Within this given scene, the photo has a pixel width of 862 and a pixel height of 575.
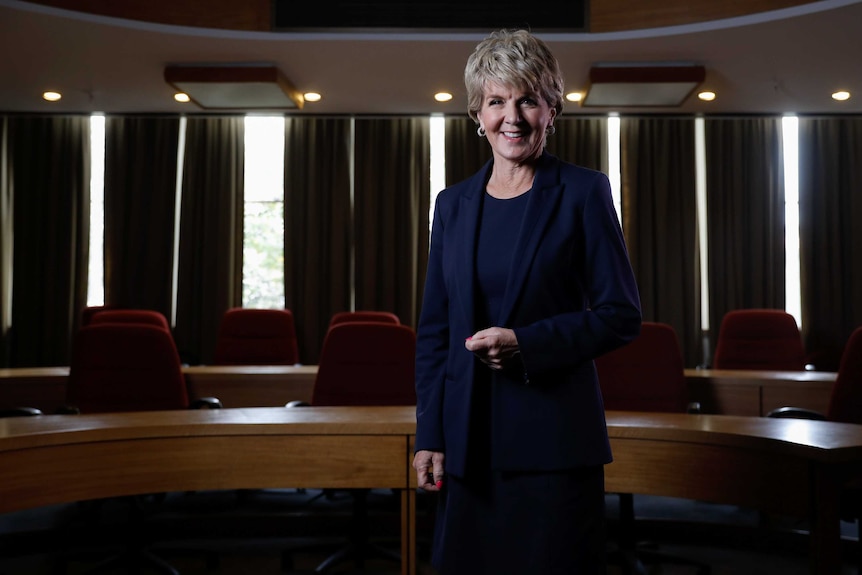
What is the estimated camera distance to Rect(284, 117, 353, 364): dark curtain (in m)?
8.00

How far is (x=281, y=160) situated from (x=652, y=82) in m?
3.70

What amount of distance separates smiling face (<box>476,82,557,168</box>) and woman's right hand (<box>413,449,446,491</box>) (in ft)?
1.67

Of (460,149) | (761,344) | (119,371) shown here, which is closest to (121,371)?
(119,371)

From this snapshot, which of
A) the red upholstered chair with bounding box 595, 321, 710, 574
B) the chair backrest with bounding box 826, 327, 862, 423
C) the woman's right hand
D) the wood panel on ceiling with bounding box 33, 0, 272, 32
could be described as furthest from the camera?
the wood panel on ceiling with bounding box 33, 0, 272, 32

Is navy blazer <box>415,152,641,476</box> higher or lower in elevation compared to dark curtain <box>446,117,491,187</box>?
lower

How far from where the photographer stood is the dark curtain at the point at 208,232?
8008 mm

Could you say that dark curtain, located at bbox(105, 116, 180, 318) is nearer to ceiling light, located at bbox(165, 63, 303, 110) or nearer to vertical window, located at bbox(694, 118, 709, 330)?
ceiling light, located at bbox(165, 63, 303, 110)

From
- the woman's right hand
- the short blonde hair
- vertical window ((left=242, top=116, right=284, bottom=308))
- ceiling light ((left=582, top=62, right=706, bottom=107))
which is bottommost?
the woman's right hand

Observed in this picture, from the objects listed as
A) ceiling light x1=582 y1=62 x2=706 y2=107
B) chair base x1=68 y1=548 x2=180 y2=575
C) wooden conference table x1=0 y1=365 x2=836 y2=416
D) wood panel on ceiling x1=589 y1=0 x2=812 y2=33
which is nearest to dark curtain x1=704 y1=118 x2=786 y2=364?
ceiling light x1=582 y1=62 x2=706 y2=107

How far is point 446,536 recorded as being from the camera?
53.8 inches

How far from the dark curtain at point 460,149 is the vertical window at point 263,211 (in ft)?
5.30

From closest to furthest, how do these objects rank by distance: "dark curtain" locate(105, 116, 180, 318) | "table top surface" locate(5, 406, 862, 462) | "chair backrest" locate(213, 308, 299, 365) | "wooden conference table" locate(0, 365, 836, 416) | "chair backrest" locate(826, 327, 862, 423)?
"table top surface" locate(5, 406, 862, 462) < "chair backrest" locate(826, 327, 862, 423) < "wooden conference table" locate(0, 365, 836, 416) < "chair backrest" locate(213, 308, 299, 365) < "dark curtain" locate(105, 116, 180, 318)

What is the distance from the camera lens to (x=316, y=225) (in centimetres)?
806

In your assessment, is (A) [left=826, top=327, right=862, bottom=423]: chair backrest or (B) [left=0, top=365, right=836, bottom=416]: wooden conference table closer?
(A) [left=826, top=327, right=862, bottom=423]: chair backrest
